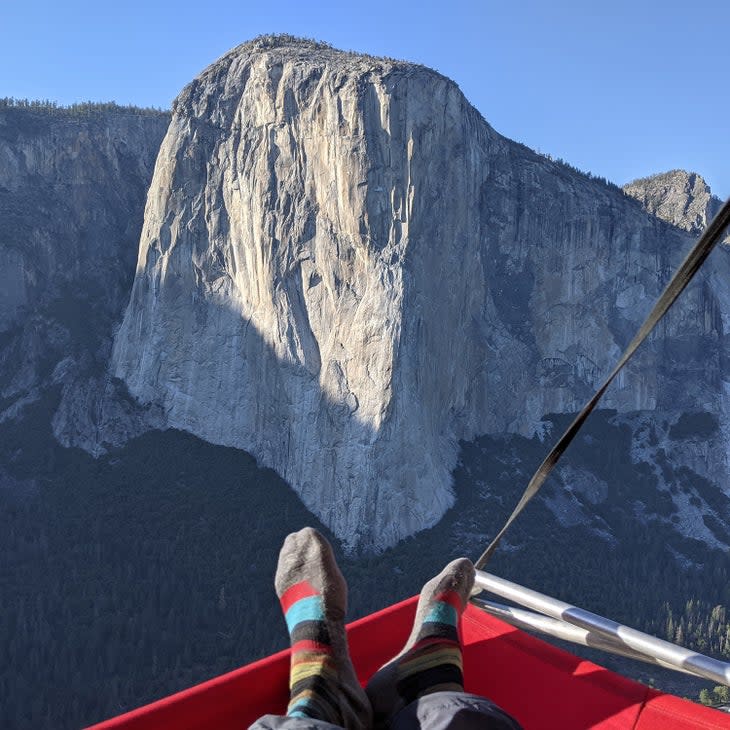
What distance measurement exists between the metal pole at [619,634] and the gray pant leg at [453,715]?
855mm

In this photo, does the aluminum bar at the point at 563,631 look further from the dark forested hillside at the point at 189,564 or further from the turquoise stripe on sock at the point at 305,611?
the dark forested hillside at the point at 189,564

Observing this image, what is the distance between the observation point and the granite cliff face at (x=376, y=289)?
161 feet

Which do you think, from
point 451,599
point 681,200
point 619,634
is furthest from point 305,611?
point 681,200

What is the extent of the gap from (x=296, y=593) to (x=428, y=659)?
0.74m

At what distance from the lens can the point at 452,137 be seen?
174 ft

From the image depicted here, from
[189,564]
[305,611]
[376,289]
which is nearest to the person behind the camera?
[305,611]

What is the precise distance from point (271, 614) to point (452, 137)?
34.0 m

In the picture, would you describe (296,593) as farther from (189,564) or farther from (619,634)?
(189,564)

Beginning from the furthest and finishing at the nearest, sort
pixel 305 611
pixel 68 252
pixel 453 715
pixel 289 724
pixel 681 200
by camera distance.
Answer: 1. pixel 681 200
2. pixel 68 252
3. pixel 305 611
4. pixel 453 715
5. pixel 289 724

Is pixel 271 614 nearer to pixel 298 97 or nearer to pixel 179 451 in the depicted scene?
pixel 179 451

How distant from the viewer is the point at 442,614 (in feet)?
12.2

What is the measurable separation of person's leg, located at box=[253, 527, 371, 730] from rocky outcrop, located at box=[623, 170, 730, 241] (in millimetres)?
75091

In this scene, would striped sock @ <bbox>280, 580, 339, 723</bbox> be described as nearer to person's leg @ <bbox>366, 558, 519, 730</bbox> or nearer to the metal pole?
person's leg @ <bbox>366, 558, 519, 730</bbox>

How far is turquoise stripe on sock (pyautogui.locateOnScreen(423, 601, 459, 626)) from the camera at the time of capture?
368 cm
